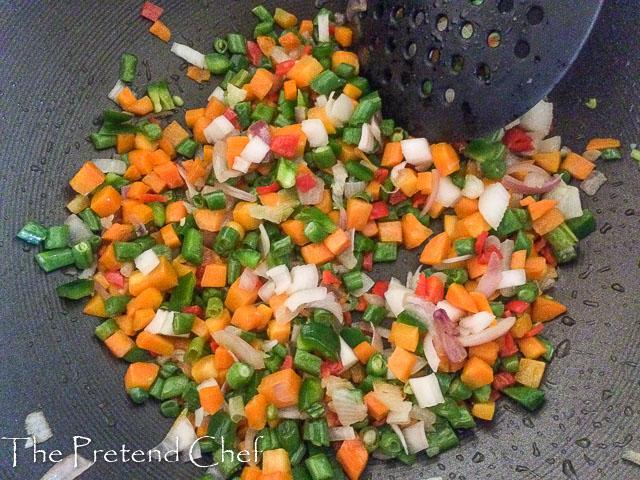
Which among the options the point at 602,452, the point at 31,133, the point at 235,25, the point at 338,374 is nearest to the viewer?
the point at 602,452

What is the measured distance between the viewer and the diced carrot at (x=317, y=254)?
1887 millimetres

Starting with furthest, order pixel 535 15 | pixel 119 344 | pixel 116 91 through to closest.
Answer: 1. pixel 116 91
2. pixel 119 344
3. pixel 535 15

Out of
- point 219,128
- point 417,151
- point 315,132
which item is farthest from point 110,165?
point 417,151

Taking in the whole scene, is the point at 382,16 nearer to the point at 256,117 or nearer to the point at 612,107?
the point at 256,117

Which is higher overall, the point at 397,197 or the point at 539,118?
the point at 539,118

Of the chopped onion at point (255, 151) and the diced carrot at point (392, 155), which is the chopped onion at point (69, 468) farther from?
the diced carrot at point (392, 155)

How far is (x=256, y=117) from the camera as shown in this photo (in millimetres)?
2031

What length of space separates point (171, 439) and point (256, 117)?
1.08 meters

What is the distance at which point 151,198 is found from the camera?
1.97 metres

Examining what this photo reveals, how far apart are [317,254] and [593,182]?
95cm

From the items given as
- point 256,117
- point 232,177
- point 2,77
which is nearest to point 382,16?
point 256,117

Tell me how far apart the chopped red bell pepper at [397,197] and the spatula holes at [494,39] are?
1.84ft

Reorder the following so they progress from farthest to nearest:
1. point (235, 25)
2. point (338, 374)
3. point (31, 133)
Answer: point (235, 25)
point (31, 133)
point (338, 374)

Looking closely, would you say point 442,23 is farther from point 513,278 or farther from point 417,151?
point 513,278
